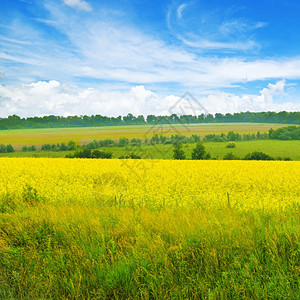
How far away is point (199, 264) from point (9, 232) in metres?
3.88

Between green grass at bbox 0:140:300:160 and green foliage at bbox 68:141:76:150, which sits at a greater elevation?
green foliage at bbox 68:141:76:150

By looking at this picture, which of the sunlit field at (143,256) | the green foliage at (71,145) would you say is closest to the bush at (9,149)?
the green foliage at (71,145)

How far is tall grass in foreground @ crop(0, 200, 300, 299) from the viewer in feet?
11.6

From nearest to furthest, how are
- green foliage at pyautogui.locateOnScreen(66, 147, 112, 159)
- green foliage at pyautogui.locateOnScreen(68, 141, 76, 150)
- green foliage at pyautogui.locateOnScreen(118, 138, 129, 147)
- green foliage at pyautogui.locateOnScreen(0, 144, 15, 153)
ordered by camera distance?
green foliage at pyautogui.locateOnScreen(66, 147, 112, 159) → green foliage at pyautogui.locateOnScreen(0, 144, 15, 153) → green foliage at pyautogui.locateOnScreen(68, 141, 76, 150) → green foliage at pyautogui.locateOnScreen(118, 138, 129, 147)

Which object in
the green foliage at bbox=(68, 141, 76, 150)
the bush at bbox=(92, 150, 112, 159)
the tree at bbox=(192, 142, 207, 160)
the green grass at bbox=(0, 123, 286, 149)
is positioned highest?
the green grass at bbox=(0, 123, 286, 149)

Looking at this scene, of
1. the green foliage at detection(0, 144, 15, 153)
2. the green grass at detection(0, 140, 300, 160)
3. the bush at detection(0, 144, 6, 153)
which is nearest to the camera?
the green grass at detection(0, 140, 300, 160)

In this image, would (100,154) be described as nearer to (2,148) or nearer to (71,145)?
(71,145)

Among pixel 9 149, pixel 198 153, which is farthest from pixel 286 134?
pixel 9 149

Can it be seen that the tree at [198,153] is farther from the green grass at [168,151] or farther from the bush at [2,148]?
the bush at [2,148]

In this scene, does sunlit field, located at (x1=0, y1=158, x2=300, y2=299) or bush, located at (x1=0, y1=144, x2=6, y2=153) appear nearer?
sunlit field, located at (x1=0, y1=158, x2=300, y2=299)

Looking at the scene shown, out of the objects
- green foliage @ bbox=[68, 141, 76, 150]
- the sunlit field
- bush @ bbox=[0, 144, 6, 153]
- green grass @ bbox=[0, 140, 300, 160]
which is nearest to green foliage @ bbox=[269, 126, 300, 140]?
green grass @ bbox=[0, 140, 300, 160]

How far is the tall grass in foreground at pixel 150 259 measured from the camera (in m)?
3.53

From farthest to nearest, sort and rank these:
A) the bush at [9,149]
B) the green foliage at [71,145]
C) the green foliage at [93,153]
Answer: the green foliage at [71,145], the bush at [9,149], the green foliage at [93,153]

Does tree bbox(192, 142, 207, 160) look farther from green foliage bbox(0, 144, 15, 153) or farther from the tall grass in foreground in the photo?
the tall grass in foreground
